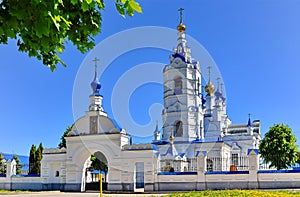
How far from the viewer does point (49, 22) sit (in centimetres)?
367

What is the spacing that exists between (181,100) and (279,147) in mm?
12705

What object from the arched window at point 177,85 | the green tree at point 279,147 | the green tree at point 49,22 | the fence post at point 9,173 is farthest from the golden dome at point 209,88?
the green tree at point 49,22

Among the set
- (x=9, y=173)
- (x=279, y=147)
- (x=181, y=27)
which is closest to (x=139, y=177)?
(x=9, y=173)

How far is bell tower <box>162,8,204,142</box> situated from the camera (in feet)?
Result: 123

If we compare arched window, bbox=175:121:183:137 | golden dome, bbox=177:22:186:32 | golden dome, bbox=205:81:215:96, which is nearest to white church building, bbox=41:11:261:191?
arched window, bbox=175:121:183:137

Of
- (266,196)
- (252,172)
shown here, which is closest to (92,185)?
(252,172)

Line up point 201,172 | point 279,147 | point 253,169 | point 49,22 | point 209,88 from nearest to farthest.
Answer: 1. point 49,22
2. point 253,169
3. point 201,172
4. point 279,147
5. point 209,88

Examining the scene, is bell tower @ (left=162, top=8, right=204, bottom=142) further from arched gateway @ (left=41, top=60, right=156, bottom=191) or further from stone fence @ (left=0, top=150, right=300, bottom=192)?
stone fence @ (left=0, top=150, right=300, bottom=192)

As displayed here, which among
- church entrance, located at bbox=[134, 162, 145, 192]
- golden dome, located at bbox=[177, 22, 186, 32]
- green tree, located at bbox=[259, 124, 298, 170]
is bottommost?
church entrance, located at bbox=[134, 162, 145, 192]

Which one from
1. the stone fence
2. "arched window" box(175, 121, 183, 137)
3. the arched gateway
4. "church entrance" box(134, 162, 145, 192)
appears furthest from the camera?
"arched window" box(175, 121, 183, 137)

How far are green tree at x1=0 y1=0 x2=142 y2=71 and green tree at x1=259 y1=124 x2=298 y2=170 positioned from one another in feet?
84.1

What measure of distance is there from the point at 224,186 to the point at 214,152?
14.0 m

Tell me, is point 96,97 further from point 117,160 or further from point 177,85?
point 177,85

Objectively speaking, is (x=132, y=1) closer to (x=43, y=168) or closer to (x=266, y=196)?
(x=266, y=196)
